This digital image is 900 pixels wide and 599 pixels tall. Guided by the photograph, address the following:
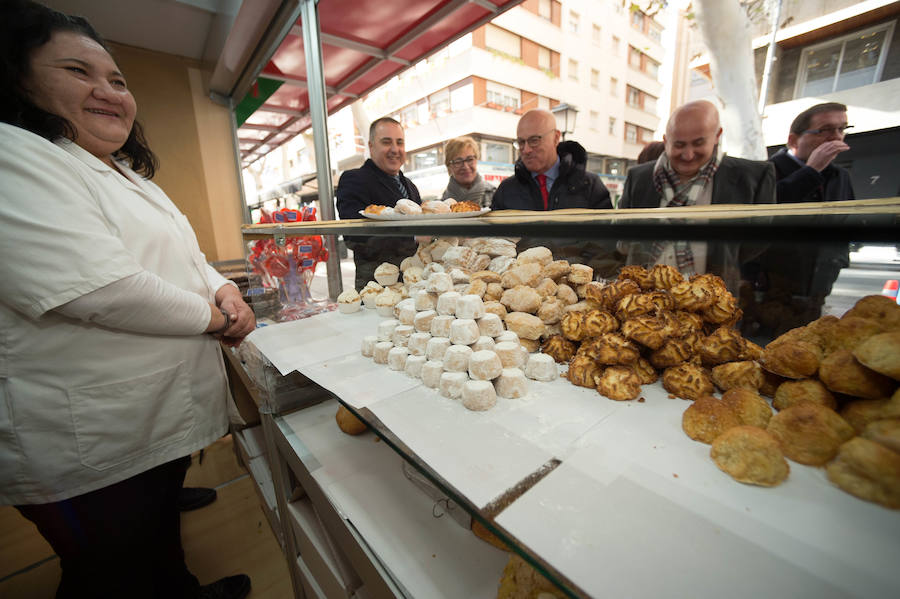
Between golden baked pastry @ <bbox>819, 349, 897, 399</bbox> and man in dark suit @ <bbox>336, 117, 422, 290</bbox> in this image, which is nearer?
golden baked pastry @ <bbox>819, 349, 897, 399</bbox>

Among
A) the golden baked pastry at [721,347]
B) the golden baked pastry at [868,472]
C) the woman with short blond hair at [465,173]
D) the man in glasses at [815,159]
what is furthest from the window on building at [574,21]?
the golden baked pastry at [868,472]

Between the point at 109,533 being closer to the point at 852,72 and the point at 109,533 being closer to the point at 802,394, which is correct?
the point at 802,394

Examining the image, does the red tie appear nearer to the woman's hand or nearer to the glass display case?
the glass display case

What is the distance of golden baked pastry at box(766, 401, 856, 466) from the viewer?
1.90ft

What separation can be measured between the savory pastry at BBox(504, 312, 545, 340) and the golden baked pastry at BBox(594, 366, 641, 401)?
0.25 meters

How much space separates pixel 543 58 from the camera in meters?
15.2

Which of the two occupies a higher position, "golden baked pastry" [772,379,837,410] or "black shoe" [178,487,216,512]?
"golden baked pastry" [772,379,837,410]

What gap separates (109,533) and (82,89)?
5.03 ft

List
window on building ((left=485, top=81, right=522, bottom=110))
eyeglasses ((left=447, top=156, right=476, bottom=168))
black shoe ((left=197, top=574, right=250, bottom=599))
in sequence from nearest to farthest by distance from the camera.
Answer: black shoe ((left=197, top=574, right=250, bottom=599)), eyeglasses ((left=447, top=156, right=476, bottom=168)), window on building ((left=485, top=81, right=522, bottom=110))

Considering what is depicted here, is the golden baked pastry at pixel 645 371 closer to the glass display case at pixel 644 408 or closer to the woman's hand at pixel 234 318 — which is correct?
the glass display case at pixel 644 408

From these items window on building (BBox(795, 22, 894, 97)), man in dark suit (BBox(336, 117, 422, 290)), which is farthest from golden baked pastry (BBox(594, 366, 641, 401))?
window on building (BBox(795, 22, 894, 97))

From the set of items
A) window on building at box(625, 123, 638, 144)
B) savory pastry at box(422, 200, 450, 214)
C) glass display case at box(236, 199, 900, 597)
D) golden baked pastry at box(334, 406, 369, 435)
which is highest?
window on building at box(625, 123, 638, 144)

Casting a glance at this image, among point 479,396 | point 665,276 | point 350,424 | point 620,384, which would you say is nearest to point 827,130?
point 665,276

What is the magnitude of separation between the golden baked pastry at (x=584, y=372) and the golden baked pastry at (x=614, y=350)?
0.07 feet
